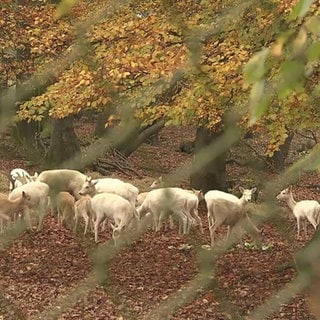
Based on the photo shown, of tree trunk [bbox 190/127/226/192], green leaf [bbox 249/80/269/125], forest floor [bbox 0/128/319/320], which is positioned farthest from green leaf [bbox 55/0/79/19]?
tree trunk [bbox 190/127/226/192]

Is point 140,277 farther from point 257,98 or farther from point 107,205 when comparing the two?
point 257,98

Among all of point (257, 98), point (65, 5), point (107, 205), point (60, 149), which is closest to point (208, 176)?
point (107, 205)

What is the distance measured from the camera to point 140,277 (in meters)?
2.17

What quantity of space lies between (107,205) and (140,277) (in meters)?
0.48

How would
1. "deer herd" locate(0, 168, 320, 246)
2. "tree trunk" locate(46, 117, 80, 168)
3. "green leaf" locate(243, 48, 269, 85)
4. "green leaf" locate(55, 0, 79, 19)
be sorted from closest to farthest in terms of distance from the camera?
"green leaf" locate(243, 48, 269, 85), "green leaf" locate(55, 0, 79, 19), "tree trunk" locate(46, 117, 80, 168), "deer herd" locate(0, 168, 320, 246)

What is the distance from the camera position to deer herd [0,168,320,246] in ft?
8.00

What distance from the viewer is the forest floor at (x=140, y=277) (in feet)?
6.21

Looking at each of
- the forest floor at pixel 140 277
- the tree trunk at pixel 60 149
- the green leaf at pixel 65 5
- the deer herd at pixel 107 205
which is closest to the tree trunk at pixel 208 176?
the deer herd at pixel 107 205

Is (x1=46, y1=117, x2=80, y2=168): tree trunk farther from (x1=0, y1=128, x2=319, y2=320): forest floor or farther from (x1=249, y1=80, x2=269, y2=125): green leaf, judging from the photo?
(x1=249, y1=80, x2=269, y2=125): green leaf

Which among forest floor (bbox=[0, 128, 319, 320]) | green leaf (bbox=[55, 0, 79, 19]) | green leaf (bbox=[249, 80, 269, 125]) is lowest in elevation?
forest floor (bbox=[0, 128, 319, 320])

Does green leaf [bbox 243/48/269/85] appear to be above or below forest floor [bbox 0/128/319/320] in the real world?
above

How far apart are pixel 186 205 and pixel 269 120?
2.09 feet

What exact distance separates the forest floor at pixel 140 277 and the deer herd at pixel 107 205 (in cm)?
7

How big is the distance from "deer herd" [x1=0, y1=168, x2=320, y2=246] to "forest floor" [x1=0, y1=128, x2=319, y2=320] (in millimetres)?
69
